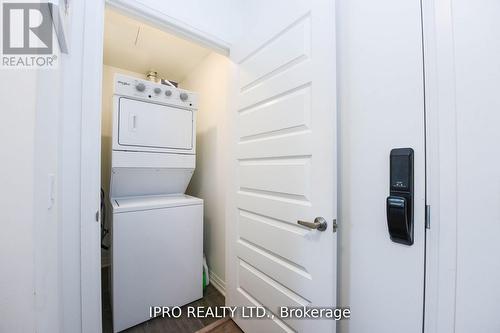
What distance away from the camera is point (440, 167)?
0.67 meters

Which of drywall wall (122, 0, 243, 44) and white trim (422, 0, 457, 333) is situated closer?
white trim (422, 0, 457, 333)

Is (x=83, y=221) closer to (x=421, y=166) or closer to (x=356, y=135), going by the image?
(x=356, y=135)

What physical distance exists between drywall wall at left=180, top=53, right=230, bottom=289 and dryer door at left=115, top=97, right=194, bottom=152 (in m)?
0.31

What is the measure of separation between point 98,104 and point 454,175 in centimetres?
158

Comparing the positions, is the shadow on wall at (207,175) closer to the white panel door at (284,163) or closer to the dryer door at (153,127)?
the dryer door at (153,127)

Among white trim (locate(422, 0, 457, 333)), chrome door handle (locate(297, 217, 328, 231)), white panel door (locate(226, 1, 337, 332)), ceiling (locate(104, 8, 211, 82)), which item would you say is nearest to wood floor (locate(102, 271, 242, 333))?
white panel door (locate(226, 1, 337, 332))

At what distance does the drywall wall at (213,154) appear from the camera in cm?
196

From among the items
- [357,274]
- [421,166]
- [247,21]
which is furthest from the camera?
[247,21]

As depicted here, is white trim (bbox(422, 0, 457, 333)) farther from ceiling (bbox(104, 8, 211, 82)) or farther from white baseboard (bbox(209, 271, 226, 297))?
ceiling (bbox(104, 8, 211, 82))

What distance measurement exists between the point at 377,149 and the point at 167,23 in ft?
4.79

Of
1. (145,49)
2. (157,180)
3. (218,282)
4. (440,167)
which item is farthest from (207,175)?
(440,167)

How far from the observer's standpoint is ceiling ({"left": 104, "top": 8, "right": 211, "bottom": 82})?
1.79 meters

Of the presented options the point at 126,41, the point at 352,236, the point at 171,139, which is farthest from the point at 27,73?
the point at 126,41

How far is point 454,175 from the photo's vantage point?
0.65 metres
